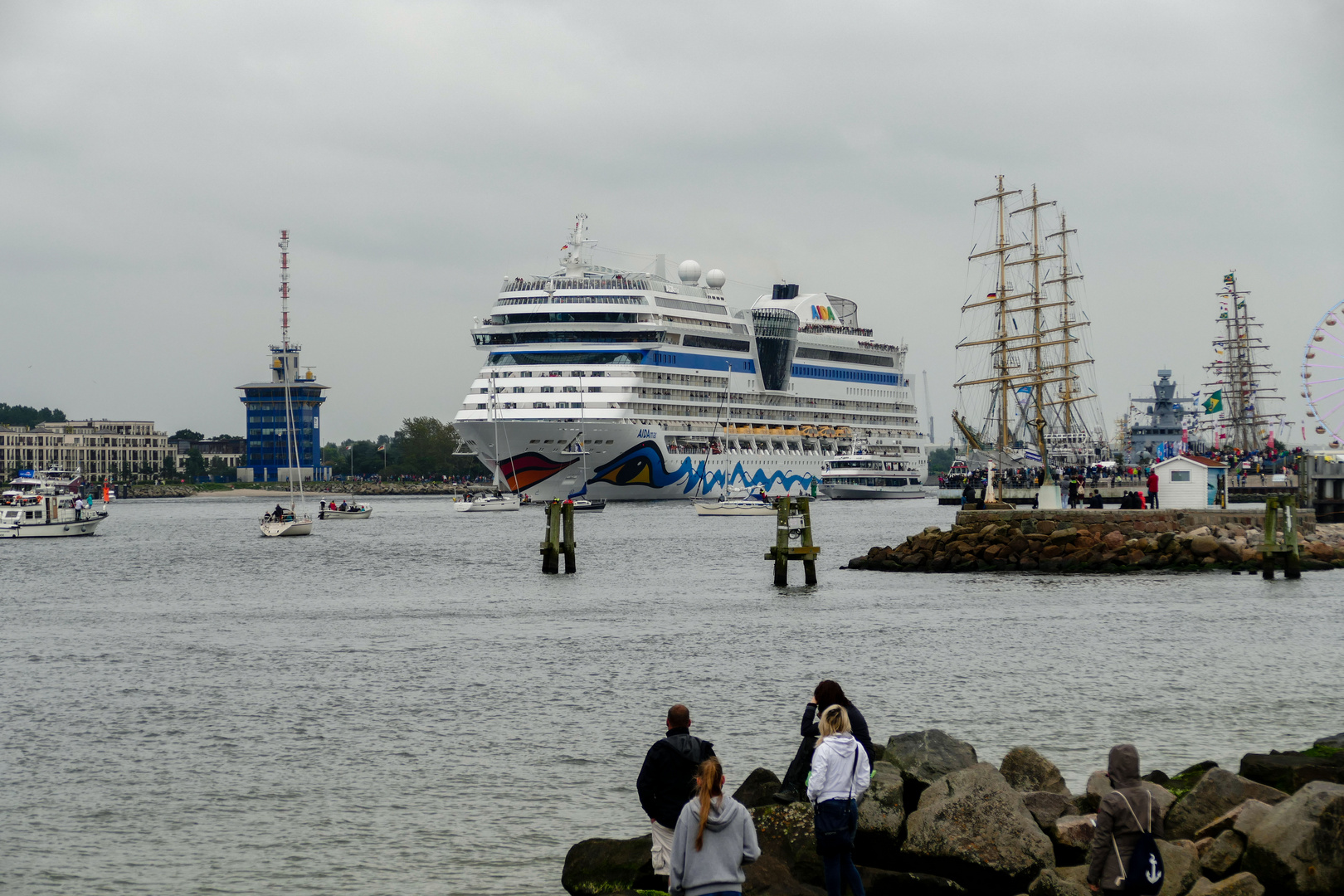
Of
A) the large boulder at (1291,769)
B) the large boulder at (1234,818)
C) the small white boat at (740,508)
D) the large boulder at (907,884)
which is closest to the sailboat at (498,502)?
the small white boat at (740,508)

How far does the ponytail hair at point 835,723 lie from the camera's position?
9.75 meters

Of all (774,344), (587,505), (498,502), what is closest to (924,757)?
(587,505)

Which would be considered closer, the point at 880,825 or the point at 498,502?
the point at 880,825

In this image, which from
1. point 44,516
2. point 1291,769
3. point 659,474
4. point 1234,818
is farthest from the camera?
point 659,474

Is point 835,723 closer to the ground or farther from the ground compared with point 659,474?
closer to the ground

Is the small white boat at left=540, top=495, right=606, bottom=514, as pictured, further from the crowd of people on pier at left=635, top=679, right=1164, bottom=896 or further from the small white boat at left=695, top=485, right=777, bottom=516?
the crowd of people on pier at left=635, top=679, right=1164, bottom=896

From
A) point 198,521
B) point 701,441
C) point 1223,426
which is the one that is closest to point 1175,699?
point 701,441

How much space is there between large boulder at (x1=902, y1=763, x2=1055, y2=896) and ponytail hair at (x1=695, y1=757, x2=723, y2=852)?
3983mm

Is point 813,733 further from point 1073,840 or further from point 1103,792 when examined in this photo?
point 1103,792

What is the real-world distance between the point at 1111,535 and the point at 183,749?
3456 centimetres

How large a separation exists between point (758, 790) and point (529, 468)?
85228mm

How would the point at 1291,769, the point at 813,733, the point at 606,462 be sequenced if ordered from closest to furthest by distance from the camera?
1. the point at 813,733
2. the point at 1291,769
3. the point at 606,462

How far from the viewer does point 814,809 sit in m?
10.4

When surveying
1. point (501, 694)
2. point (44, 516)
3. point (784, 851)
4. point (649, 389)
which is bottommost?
point (501, 694)
